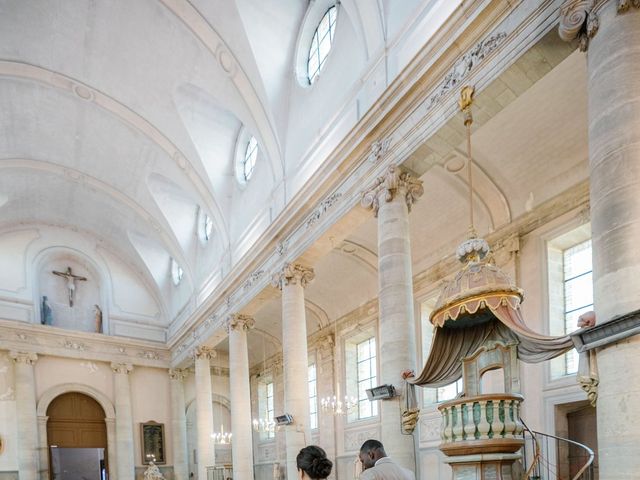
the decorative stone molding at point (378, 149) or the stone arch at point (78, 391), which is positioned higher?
the decorative stone molding at point (378, 149)

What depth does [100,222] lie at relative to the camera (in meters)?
21.9

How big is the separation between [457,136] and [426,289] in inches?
253

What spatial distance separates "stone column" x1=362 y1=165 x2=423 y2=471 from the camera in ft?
26.4

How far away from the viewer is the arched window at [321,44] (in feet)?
37.9

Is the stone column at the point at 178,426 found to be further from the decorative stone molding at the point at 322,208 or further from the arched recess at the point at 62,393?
the decorative stone molding at the point at 322,208

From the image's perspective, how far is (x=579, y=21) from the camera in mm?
5746

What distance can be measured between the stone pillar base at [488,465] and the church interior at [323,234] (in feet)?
0.07

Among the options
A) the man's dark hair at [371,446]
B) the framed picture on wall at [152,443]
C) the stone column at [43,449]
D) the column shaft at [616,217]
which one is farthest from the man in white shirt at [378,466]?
the framed picture on wall at [152,443]

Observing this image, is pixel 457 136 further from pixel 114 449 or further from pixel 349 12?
pixel 114 449

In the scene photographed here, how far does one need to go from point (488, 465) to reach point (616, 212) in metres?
2.71

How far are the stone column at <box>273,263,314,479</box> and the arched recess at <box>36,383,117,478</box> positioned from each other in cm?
1090

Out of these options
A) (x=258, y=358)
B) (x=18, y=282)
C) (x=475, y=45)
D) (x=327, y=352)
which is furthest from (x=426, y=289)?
(x=18, y=282)

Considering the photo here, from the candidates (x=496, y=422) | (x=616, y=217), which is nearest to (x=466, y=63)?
(x=616, y=217)

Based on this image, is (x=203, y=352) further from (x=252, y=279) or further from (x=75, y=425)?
(x=75, y=425)
